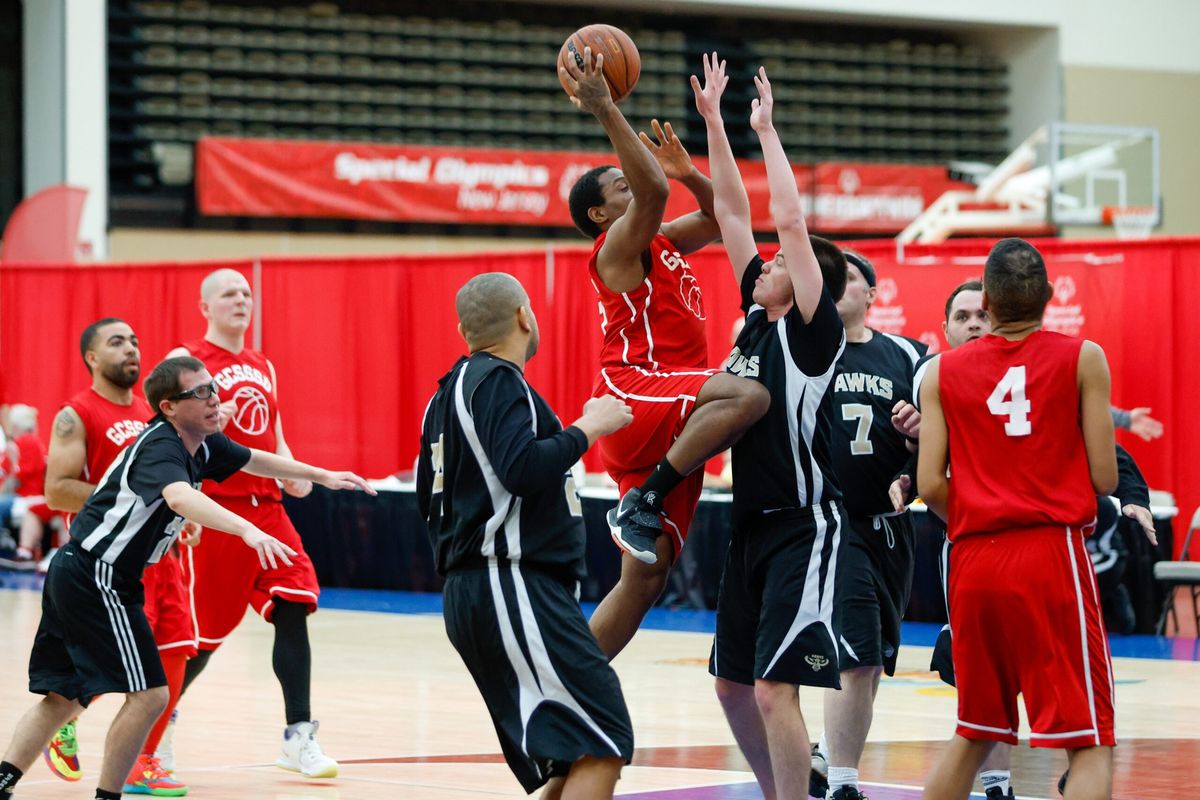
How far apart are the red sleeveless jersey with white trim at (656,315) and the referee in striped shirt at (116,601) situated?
4.16 feet

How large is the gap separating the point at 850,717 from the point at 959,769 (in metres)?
1.20

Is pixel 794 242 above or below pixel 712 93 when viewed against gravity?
below

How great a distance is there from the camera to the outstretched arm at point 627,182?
525cm

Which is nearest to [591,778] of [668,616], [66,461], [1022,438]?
[1022,438]

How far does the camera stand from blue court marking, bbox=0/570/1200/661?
35.0ft

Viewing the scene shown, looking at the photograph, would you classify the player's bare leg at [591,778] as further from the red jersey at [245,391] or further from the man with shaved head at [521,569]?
the red jersey at [245,391]

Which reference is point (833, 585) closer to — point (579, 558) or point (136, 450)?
point (579, 558)

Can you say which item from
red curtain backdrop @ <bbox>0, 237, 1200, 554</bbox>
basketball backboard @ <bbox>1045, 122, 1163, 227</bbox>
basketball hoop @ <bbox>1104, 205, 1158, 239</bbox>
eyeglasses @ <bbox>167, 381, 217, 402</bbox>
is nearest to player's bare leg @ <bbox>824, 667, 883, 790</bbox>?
eyeglasses @ <bbox>167, 381, 217, 402</bbox>

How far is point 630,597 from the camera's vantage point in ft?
17.5

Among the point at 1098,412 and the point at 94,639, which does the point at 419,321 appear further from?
the point at 1098,412

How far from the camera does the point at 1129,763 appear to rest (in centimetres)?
683

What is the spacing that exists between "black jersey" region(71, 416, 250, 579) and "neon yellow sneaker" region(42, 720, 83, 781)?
93 cm

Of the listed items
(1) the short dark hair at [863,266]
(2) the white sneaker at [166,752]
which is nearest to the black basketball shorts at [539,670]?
(1) the short dark hair at [863,266]

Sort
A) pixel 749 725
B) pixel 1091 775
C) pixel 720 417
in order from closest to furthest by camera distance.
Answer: pixel 1091 775 < pixel 720 417 < pixel 749 725
